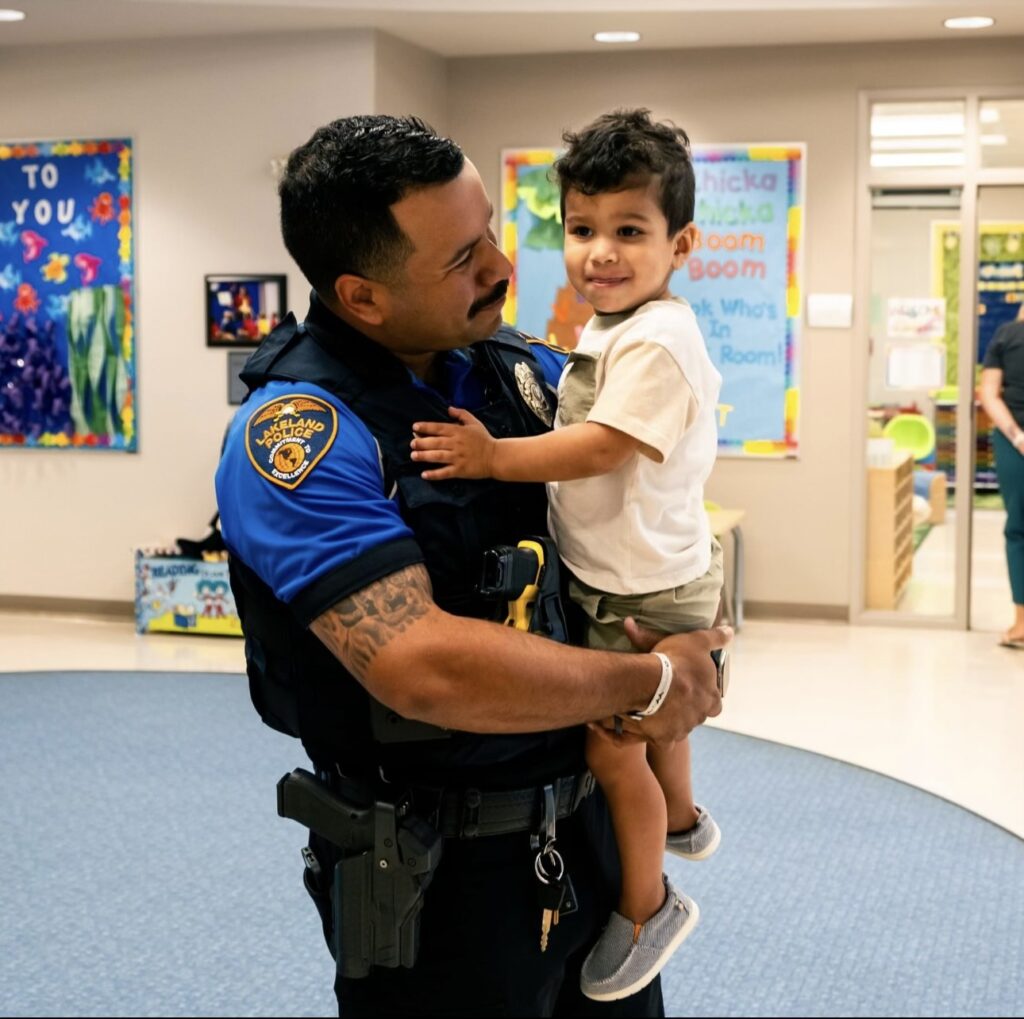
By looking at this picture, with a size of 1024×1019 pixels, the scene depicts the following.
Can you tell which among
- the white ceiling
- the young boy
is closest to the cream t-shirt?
the young boy

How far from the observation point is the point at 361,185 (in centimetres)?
153

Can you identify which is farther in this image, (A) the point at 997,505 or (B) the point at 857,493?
(A) the point at 997,505

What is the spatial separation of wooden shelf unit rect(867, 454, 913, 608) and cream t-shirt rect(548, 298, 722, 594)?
5.53 meters

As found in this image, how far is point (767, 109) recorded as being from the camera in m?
7.06

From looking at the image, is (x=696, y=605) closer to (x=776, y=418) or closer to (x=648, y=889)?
(x=648, y=889)

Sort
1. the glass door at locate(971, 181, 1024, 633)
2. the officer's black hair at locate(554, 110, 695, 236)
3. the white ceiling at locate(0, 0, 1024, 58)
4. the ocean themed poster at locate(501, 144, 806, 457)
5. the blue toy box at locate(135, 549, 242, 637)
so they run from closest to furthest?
the officer's black hair at locate(554, 110, 695, 236)
the white ceiling at locate(0, 0, 1024, 58)
the glass door at locate(971, 181, 1024, 633)
the blue toy box at locate(135, 549, 242, 637)
the ocean themed poster at locate(501, 144, 806, 457)

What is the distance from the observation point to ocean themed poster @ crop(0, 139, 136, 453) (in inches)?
278

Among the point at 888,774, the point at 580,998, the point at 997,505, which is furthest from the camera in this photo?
the point at 997,505

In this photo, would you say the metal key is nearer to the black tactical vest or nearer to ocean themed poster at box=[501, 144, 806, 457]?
the black tactical vest

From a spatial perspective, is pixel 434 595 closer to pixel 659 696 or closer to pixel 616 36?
pixel 659 696

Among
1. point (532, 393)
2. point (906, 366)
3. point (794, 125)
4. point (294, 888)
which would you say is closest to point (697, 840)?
point (532, 393)

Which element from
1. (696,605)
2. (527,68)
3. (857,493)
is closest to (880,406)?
(857,493)

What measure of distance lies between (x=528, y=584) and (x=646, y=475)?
318mm

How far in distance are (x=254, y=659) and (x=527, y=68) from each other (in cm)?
620
